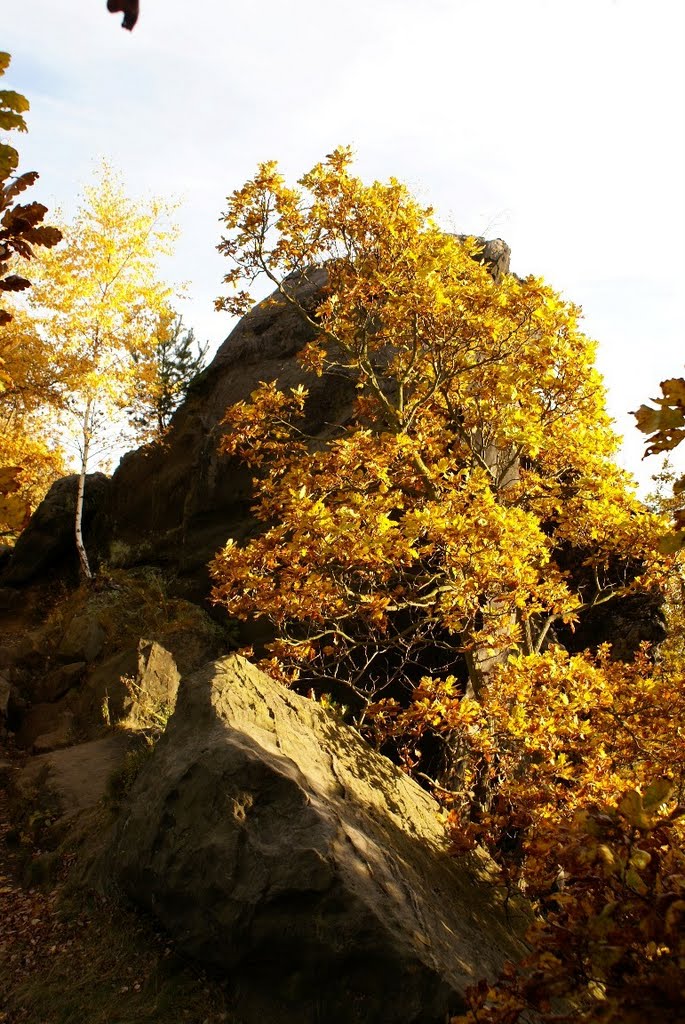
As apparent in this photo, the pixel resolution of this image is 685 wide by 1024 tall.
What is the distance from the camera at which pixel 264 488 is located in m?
7.68

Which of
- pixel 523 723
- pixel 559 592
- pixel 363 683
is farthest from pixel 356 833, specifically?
pixel 363 683

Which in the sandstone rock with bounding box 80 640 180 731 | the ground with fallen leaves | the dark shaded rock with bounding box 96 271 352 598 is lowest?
the ground with fallen leaves

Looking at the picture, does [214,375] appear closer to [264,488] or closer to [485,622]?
[264,488]

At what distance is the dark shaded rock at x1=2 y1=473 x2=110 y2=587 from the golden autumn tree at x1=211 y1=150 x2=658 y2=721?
867 cm

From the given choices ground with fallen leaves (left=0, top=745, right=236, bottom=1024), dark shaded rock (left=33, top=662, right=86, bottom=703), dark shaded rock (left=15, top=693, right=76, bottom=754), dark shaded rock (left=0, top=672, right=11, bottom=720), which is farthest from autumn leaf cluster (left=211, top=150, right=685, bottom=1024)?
dark shaded rock (left=0, top=672, right=11, bottom=720)

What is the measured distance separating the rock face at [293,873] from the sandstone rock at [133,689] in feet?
15.1

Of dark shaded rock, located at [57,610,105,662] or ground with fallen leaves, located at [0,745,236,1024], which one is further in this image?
dark shaded rock, located at [57,610,105,662]

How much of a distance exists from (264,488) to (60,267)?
31.8 ft

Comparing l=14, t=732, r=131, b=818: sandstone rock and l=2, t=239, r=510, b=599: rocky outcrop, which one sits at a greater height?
l=2, t=239, r=510, b=599: rocky outcrop

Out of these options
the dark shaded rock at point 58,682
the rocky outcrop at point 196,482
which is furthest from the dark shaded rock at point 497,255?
the dark shaded rock at point 58,682

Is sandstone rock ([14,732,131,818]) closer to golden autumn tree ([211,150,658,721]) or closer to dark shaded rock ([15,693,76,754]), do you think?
dark shaded rock ([15,693,76,754])

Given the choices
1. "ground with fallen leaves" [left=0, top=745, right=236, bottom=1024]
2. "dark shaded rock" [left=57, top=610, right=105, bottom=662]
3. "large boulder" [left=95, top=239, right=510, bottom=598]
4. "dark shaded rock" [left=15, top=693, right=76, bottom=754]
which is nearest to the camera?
"ground with fallen leaves" [left=0, top=745, right=236, bottom=1024]

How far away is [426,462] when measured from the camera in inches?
370

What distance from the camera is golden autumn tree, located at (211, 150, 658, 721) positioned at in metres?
6.47
